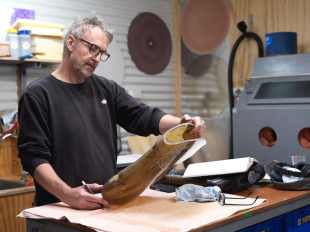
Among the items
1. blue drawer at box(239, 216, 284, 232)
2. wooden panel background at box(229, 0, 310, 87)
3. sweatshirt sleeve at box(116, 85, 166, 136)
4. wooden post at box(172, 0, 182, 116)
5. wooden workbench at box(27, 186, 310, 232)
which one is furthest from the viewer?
wooden post at box(172, 0, 182, 116)

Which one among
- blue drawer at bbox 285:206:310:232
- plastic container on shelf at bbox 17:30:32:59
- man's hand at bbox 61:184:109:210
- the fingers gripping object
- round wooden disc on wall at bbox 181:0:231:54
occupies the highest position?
round wooden disc on wall at bbox 181:0:231:54

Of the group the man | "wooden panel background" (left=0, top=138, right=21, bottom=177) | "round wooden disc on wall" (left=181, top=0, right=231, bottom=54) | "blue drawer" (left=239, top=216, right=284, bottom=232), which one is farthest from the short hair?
"round wooden disc on wall" (left=181, top=0, right=231, bottom=54)

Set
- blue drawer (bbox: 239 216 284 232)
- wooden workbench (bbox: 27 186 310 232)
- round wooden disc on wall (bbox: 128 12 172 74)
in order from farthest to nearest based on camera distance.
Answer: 1. round wooden disc on wall (bbox: 128 12 172 74)
2. blue drawer (bbox: 239 216 284 232)
3. wooden workbench (bbox: 27 186 310 232)

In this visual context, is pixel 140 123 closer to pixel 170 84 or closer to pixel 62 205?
pixel 62 205

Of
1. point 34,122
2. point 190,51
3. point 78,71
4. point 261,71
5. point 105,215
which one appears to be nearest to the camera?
→ point 105,215

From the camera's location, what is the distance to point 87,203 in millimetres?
1579

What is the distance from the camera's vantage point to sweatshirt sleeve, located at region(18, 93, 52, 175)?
1.77 metres

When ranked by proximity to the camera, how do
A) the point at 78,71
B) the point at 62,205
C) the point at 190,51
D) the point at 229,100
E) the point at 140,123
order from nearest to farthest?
the point at 62,205 → the point at 78,71 → the point at 140,123 → the point at 229,100 → the point at 190,51

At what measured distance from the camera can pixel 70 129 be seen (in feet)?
6.32

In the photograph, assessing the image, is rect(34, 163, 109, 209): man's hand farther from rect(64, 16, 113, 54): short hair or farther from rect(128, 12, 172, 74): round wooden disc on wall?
rect(128, 12, 172, 74): round wooden disc on wall

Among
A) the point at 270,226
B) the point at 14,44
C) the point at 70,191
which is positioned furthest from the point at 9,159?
the point at 270,226

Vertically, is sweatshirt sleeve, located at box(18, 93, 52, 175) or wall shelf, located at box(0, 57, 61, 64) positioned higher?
wall shelf, located at box(0, 57, 61, 64)

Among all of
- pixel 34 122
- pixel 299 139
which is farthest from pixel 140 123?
pixel 299 139

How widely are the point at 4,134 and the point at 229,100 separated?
1950mm
